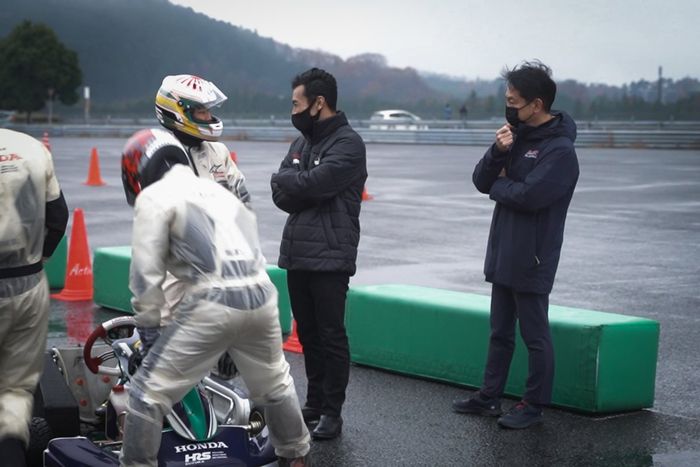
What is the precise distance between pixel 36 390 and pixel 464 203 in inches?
567

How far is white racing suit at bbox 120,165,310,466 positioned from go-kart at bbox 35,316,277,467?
338 millimetres

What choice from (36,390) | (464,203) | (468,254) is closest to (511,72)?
(36,390)

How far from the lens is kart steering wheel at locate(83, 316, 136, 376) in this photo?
515cm

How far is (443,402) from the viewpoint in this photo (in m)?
6.81

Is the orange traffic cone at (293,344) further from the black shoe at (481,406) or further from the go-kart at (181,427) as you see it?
the go-kart at (181,427)

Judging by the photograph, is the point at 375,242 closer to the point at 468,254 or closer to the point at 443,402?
the point at 468,254

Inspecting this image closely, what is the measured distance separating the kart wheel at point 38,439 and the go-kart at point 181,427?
0.33 ft

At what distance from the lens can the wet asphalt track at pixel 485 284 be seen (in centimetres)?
590

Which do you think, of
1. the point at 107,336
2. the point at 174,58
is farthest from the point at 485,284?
the point at 174,58

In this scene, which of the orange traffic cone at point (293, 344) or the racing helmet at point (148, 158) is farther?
A: the orange traffic cone at point (293, 344)

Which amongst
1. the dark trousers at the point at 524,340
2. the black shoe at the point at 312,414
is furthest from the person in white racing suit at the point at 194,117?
the dark trousers at the point at 524,340

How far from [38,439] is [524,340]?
2750 millimetres

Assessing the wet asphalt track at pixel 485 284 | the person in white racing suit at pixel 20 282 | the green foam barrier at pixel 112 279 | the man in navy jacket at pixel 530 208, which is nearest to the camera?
the person in white racing suit at pixel 20 282

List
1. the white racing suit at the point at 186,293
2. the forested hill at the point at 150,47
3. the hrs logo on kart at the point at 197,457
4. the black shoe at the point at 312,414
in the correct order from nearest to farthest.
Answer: the white racing suit at the point at 186,293, the hrs logo on kart at the point at 197,457, the black shoe at the point at 312,414, the forested hill at the point at 150,47
